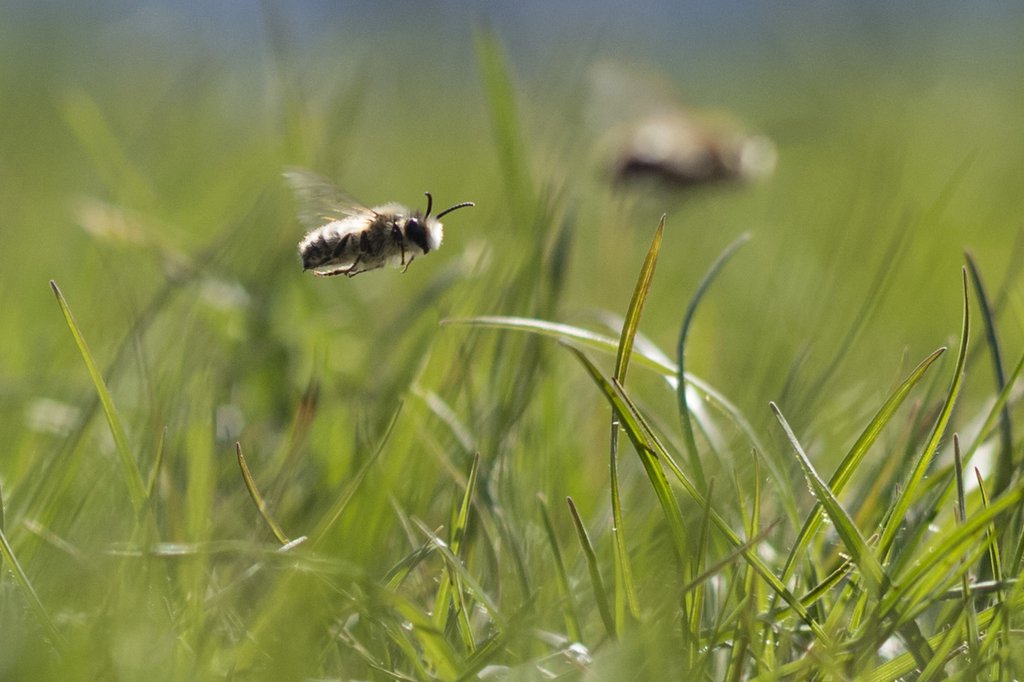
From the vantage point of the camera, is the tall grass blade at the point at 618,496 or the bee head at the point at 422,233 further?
the bee head at the point at 422,233

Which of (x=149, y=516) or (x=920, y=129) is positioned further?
(x=920, y=129)

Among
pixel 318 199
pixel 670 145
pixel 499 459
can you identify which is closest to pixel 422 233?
pixel 318 199

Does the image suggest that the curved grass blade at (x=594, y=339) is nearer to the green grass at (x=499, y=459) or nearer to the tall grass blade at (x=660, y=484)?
the green grass at (x=499, y=459)

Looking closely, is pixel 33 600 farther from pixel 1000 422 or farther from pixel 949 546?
pixel 1000 422

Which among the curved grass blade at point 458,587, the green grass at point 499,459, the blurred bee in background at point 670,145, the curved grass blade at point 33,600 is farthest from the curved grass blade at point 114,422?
the blurred bee in background at point 670,145

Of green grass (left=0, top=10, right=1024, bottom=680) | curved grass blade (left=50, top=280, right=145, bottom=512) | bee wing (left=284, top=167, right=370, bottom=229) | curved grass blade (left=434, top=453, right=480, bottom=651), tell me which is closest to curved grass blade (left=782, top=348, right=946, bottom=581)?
green grass (left=0, top=10, right=1024, bottom=680)

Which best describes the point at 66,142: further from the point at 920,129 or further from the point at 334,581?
the point at 334,581

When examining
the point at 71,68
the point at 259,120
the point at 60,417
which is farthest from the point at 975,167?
the point at 71,68
